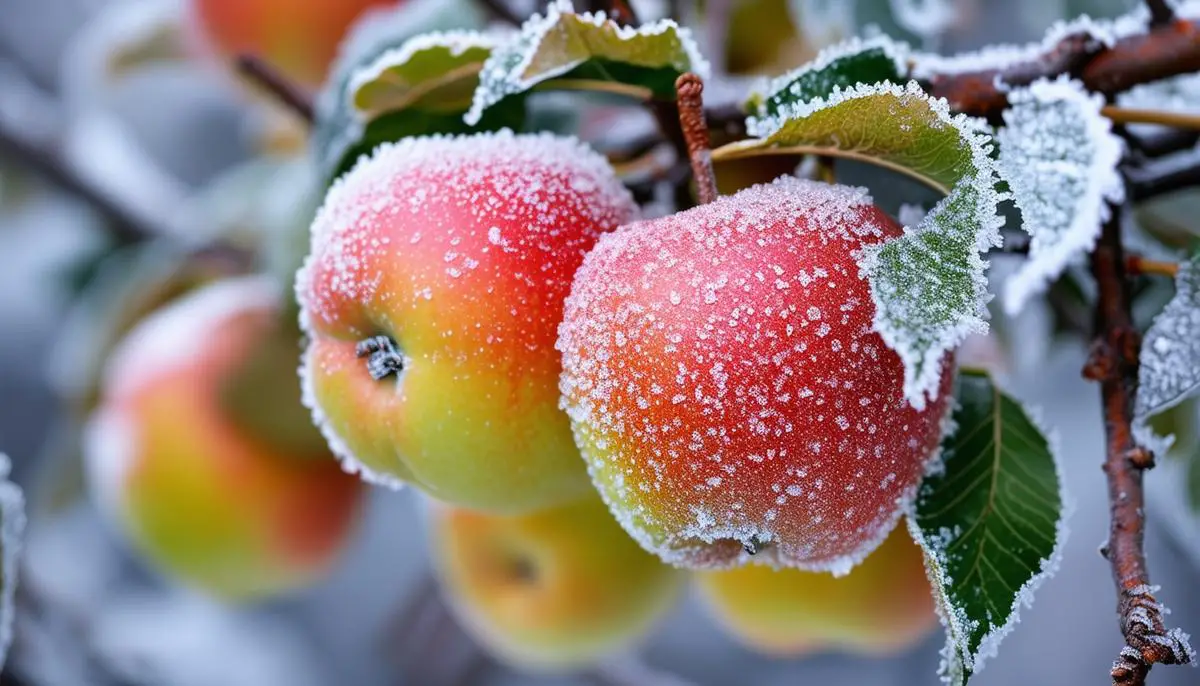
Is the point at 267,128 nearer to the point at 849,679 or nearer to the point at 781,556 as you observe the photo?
the point at 781,556

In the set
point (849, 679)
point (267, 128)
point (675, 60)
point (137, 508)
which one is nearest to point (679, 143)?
point (675, 60)

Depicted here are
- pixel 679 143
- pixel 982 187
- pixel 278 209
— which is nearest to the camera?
pixel 982 187

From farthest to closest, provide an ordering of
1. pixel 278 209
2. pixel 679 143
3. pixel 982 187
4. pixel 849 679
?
1. pixel 849 679
2. pixel 278 209
3. pixel 679 143
4. pixel 982 187

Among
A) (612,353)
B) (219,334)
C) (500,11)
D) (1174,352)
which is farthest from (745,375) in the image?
(219,334)

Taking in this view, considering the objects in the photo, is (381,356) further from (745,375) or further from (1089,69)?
(1089,69)

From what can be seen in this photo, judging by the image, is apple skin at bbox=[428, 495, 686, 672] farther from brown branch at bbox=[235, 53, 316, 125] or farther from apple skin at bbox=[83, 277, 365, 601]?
brown branch at bbox=[235, 53, 316, 125]

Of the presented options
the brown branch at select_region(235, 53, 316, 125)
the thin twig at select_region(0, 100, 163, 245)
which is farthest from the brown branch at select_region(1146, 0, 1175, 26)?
the thin twig at select_region(0, 100, 163, 245)

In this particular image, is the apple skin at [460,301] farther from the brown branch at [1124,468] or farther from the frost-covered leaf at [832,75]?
the brown branch at [1124,468]
